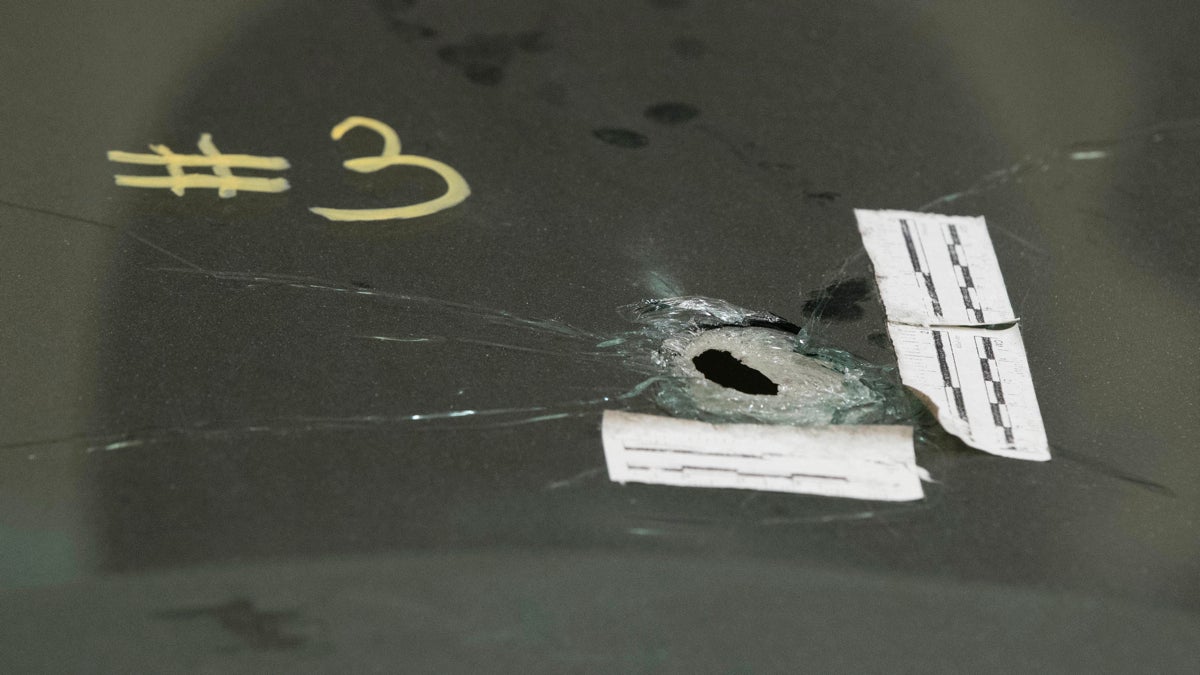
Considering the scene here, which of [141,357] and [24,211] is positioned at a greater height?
[24,211]

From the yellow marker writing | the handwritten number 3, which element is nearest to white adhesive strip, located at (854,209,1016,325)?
the handwritten number 3

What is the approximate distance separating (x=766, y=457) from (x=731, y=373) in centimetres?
10

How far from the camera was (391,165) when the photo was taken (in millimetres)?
1235

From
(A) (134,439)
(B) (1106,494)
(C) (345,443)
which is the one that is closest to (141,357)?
(A) (134,439)

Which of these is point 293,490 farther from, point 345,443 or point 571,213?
point 571,213

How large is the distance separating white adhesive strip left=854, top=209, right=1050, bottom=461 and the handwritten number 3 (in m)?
0.40

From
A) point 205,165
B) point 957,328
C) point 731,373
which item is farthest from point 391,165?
point 957,328

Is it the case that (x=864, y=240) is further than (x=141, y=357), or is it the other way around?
(x=864, y=240)

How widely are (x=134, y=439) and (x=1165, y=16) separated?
4.20 ft

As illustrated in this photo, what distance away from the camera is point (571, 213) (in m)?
1.20

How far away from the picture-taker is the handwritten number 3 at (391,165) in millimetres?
1169

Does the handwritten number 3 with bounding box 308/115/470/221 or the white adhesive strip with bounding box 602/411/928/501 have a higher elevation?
the handwritten number 3 with bounding box 308/115/470/221

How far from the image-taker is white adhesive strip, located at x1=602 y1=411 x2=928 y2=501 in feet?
3.03

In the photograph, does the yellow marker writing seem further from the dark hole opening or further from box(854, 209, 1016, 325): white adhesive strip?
box(854, 209, 1016, 325): white adhesive strip
